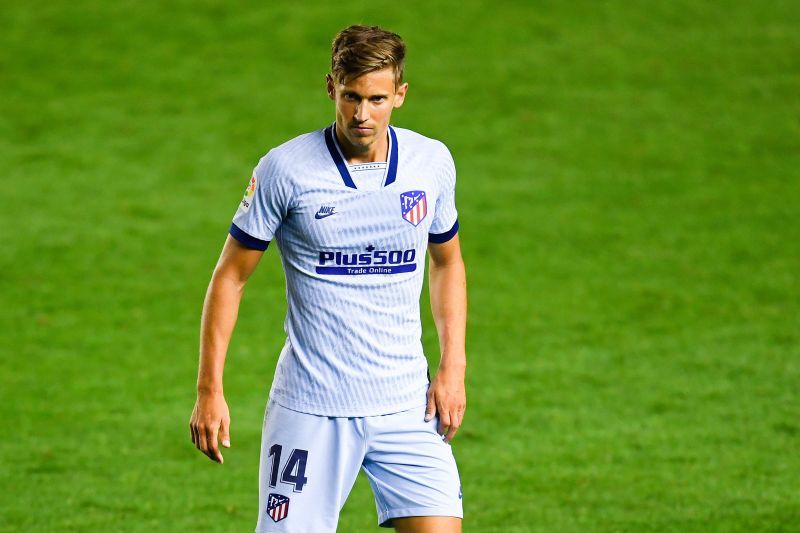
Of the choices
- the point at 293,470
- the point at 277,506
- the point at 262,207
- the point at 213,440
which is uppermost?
the point at 262,207

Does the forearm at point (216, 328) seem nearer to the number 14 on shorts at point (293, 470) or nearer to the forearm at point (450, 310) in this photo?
the number 14 on shorts at point (293, 470)

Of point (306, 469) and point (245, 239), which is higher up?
point (245, 239)

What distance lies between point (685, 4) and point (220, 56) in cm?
573

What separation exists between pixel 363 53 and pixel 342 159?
329mm

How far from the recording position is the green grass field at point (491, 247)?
6527 millimetres

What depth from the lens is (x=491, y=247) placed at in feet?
33.9

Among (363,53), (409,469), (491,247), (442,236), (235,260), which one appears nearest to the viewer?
(363,53)

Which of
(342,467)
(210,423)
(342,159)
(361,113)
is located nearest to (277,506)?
(342,467)

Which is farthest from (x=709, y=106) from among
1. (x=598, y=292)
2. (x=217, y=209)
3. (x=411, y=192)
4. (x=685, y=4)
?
(x=411, y=192)

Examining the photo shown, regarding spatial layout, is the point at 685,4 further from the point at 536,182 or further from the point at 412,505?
the point at 412,505

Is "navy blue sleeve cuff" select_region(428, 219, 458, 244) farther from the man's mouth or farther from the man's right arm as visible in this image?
the man's right arm

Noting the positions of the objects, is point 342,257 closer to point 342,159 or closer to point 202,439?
point 342,159

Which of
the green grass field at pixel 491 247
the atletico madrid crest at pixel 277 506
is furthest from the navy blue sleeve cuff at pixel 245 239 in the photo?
the green grass field at pixel 491 247

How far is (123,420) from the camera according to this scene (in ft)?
24.2
